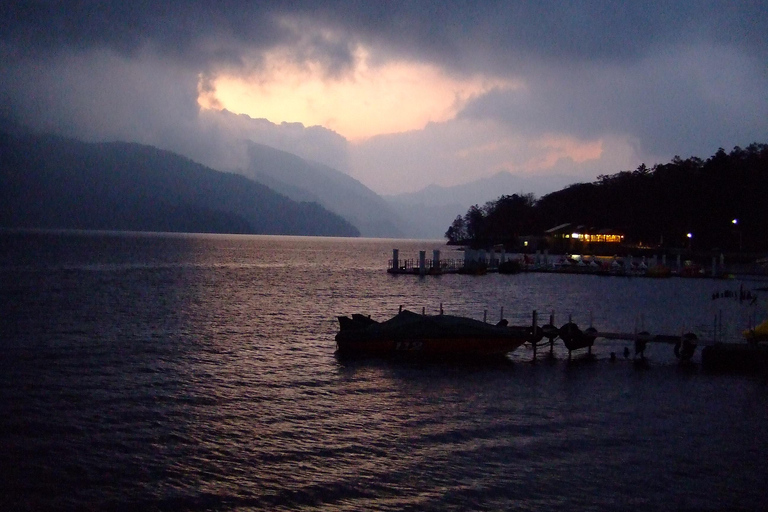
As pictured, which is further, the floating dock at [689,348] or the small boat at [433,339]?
the small boat at [433,339]

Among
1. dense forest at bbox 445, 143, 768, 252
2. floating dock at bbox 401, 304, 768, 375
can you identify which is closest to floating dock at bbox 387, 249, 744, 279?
dense forest at bbox 445, 143, 768, 252

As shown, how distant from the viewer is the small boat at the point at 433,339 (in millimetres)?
31234

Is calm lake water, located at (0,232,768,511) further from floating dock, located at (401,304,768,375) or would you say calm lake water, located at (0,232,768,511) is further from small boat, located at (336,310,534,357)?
small boat, located at (336,310,534,357)

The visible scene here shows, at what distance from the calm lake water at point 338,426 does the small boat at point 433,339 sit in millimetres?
1127

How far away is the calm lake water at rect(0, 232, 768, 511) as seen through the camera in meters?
14.7

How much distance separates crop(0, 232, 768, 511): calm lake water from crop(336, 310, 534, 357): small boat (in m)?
1.13

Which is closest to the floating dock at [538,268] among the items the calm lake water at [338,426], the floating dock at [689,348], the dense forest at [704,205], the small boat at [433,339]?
the dense forest at [704,205]

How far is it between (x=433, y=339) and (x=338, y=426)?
40.1 ft

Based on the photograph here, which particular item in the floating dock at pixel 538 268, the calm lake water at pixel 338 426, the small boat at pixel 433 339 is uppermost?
the floating dock at pixel 538 268

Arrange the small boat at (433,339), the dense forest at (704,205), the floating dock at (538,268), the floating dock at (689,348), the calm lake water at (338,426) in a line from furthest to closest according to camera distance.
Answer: the dense forest at (704,205) < the floating dock at (538,268) < the small boat at (433,339) < the floating dock at (689,348) < the calm lake water at (338,426)

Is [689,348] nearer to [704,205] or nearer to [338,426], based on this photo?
[338,426]

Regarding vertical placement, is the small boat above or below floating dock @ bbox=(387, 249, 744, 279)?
below

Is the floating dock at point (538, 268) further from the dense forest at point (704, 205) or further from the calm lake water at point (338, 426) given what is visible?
the calm lake water at point (338, 426)

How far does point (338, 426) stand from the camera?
1962 centimetres
